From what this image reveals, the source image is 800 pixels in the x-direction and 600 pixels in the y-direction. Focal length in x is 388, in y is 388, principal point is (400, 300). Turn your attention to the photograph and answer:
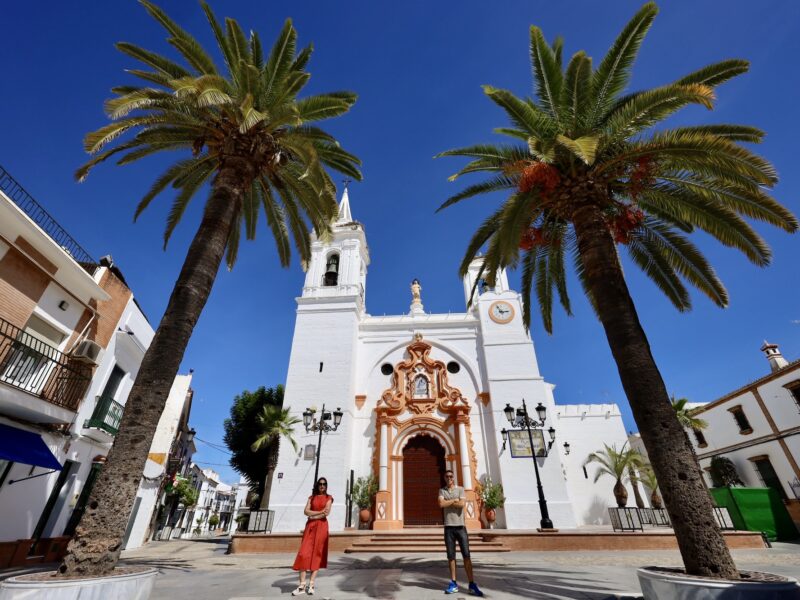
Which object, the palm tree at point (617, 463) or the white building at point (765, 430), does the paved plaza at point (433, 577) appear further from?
the white building at point (765, 430)

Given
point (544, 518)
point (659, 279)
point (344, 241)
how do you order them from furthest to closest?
Answer: 1. point (344, 241)
2. point (544, 518)
3. point (659, 279)

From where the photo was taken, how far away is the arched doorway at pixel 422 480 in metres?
16.4

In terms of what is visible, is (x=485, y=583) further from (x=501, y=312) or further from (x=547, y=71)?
(x=501, y=312)

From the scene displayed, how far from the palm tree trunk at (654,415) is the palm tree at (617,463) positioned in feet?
60.9

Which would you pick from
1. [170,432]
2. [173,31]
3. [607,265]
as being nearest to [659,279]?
[607,265]

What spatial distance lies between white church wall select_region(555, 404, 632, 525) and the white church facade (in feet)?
0.22

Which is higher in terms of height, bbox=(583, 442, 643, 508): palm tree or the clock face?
the clock face

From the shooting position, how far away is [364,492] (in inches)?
640

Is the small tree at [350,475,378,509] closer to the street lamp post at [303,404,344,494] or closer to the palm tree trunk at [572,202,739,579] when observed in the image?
the street lamp post at [303,404,344,494]

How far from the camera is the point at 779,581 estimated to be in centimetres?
356

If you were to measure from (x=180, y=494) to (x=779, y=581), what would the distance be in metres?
34.5

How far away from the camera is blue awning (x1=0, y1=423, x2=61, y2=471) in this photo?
765cm

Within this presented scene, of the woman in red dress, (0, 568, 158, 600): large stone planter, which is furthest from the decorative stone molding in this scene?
(0, 568, 158, 600): large stone planter

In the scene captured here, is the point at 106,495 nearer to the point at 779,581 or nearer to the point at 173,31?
the point at 779,581
